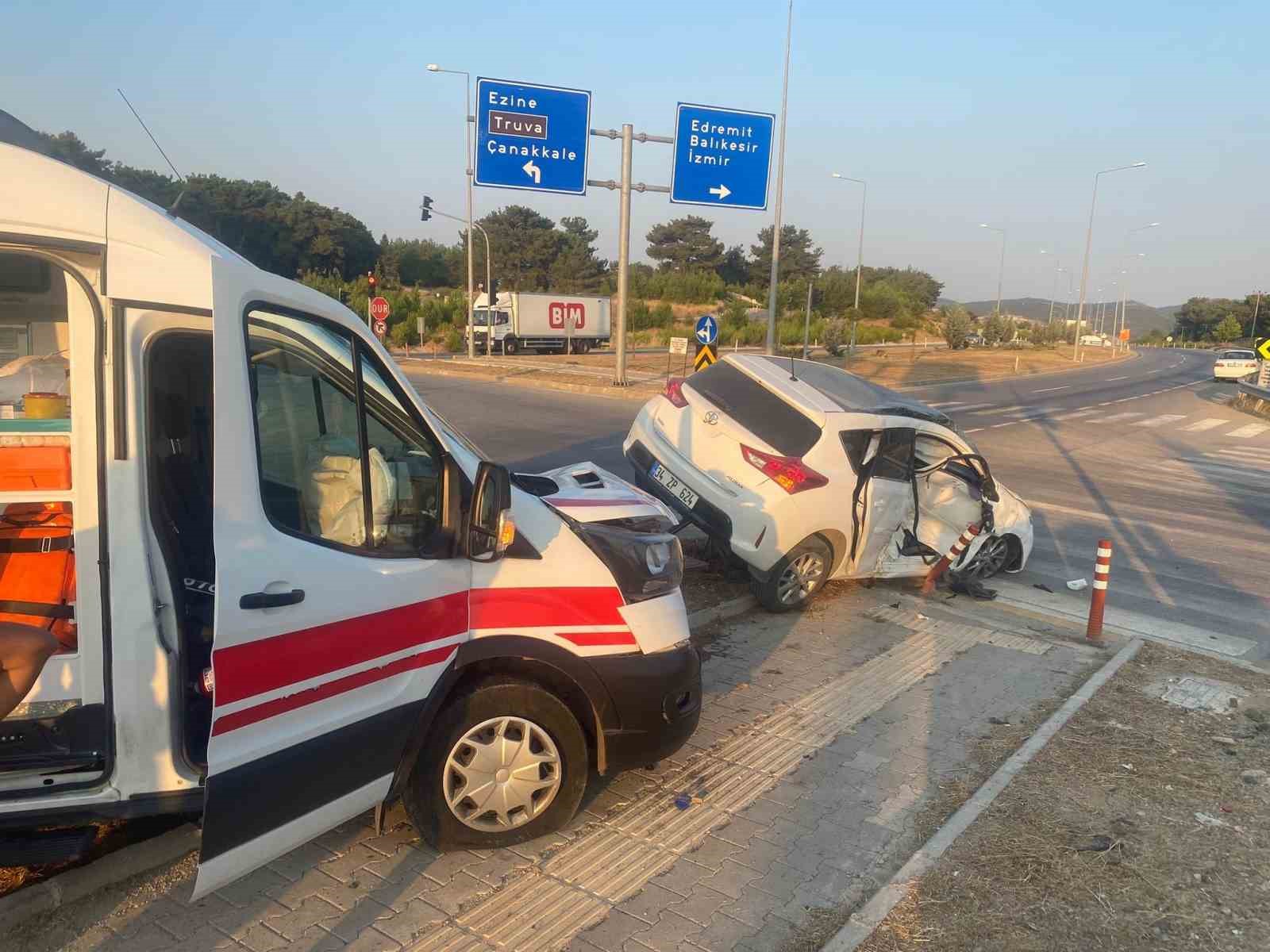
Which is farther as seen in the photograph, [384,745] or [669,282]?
[669,282]

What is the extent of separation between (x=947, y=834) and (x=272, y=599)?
302cm

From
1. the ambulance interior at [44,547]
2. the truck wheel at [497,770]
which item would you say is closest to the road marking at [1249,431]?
the truck wheel at [497,770]

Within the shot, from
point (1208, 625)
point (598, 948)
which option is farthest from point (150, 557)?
point (1208, 625)

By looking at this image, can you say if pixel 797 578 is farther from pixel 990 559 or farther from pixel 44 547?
pixel 44 547

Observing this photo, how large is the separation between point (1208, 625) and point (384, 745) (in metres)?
7.32

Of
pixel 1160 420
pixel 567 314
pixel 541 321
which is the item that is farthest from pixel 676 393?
pixel 567 314

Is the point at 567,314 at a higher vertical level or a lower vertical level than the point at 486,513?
higher

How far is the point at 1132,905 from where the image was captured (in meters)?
3.67

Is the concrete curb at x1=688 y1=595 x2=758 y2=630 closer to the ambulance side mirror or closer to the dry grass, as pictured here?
the dry grass

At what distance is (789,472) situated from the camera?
6.98m

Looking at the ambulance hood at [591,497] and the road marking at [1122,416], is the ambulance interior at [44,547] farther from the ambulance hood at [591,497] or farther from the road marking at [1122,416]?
the road marking at [1122,416]

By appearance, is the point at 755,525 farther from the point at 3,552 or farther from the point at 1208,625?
the point at 3,552

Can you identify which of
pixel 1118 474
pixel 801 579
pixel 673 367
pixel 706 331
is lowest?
pixel 1118 474

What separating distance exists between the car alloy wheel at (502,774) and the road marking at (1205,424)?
2448cm
